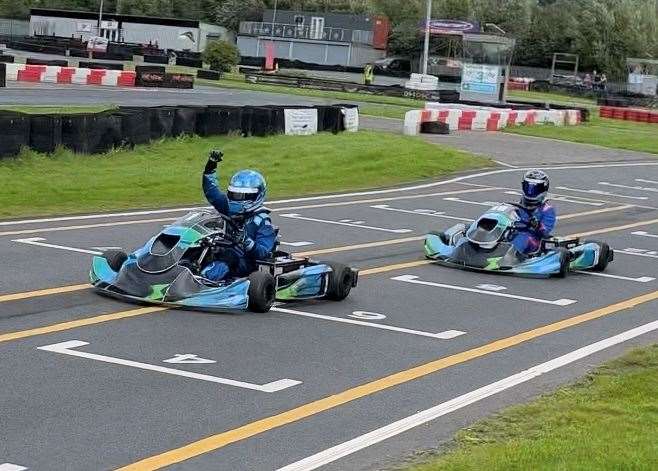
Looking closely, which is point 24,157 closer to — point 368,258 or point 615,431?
point 368,258

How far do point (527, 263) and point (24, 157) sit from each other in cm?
943

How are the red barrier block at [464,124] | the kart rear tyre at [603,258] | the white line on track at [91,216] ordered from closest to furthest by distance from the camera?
the kart rear tyre at [603,258] < the white line on track at [91,216] < the red barrier block at [464,124]

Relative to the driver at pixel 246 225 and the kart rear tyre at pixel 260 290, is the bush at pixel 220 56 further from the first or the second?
the kart rear tyre at pixel 260 290

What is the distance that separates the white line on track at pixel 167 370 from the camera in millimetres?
8883

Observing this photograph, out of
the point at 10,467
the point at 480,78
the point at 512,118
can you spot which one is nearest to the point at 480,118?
the point at 512,118

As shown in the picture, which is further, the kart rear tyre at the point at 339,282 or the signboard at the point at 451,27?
the signboard at the point at 451,27

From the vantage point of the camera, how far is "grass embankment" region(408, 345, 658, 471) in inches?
277

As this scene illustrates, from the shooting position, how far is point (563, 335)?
38.5ft

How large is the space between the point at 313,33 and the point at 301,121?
2540 inches

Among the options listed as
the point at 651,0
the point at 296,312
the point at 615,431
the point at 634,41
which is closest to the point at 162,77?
the point at 296,312

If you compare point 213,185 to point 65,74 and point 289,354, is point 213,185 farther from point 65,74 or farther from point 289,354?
point 65,74

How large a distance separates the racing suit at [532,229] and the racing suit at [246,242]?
13.1 ft

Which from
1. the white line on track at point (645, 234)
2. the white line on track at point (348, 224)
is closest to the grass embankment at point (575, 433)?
the white line on track at point (348, 224)

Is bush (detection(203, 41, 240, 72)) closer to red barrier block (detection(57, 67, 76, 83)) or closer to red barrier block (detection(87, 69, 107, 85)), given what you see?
red barrier block (detection(87, 69, 107, 85))
